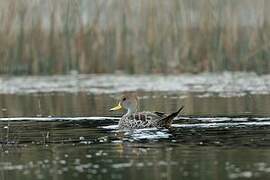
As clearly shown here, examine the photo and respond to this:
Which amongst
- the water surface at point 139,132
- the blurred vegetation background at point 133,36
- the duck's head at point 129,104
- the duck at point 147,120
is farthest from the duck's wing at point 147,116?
the blurred vegetation background at point 133,36

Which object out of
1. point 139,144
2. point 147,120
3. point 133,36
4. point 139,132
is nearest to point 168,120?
point 147,120

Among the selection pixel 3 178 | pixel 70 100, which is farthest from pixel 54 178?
pixel 70 100

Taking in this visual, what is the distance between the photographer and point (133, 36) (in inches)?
945

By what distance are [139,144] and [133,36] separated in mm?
11815

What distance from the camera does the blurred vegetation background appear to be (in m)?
23.5

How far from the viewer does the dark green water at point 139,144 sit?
33.3 feet

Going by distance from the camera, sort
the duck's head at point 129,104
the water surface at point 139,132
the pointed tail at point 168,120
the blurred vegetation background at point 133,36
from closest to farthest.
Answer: the water surface at point 139,132
the pointed tail at point 168,120
the duck's head at point 129,104
the blurred vegetation background at point 133,36

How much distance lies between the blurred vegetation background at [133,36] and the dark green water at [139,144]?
5.07 meters

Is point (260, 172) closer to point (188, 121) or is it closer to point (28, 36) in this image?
point (188, 121)

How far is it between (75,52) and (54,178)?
14.3 m

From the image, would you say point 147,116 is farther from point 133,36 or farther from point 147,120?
point 133,36

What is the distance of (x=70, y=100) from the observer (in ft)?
66.4

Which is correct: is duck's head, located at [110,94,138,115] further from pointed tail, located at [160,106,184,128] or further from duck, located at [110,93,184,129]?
pointed tail, located at [160,106,184,128]

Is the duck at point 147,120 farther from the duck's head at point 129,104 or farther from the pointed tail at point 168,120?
the duck's head at point 129,104
